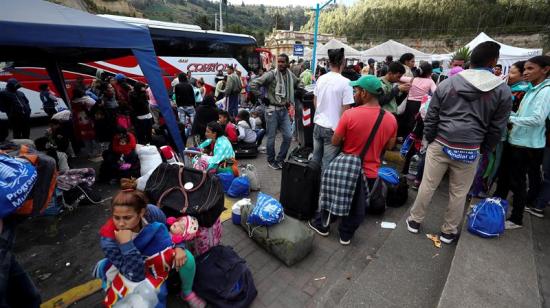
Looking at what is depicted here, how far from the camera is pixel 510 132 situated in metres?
3.11

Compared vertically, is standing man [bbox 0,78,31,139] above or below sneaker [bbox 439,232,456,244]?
above

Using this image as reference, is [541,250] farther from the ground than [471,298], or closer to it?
closer to it

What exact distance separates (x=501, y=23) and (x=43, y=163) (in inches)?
2251

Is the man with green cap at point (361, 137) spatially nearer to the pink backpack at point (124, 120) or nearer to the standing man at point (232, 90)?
the pink backpack at point (124, 120)

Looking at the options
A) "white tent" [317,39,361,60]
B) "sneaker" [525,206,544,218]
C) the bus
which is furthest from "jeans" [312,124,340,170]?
"white tent" [317,39,361,60]

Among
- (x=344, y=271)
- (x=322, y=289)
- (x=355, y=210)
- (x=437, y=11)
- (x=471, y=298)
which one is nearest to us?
(x=471, y=298)

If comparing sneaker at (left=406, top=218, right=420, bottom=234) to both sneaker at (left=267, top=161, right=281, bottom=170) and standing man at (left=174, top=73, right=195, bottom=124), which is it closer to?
sneaker at (left=267, top=161, right=281, bottom=170)

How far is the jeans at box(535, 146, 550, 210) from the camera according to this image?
11.3ft

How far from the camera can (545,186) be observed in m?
3.45

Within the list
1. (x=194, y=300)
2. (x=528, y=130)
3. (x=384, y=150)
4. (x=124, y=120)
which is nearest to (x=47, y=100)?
(x=124, y=120)

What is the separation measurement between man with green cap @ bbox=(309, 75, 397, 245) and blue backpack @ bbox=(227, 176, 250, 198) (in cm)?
156

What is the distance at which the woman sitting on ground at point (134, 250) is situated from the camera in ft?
5.90

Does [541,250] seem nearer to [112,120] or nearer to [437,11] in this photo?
[112,120]

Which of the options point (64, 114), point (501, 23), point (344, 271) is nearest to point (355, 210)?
point (344, 271)
